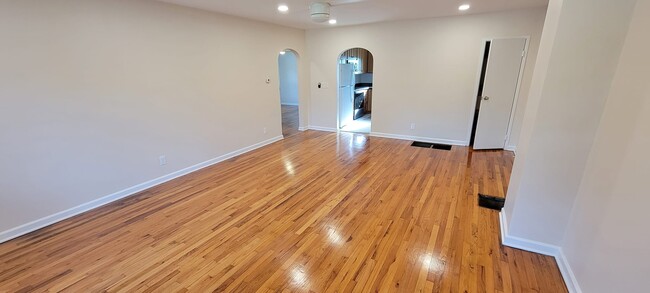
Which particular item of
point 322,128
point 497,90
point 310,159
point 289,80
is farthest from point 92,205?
point 289,80

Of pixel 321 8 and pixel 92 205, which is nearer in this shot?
pixel 92 205

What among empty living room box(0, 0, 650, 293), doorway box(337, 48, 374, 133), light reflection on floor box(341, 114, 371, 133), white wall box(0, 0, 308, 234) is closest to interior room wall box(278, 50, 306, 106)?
doorway box(337, 48, 374, 133)

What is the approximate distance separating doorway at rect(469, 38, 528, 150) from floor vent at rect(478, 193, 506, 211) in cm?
208

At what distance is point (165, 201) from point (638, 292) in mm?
3742

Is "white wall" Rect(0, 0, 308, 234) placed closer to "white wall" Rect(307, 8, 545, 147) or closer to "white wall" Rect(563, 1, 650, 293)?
"white wall" Rect(307, 8, 545, 147)

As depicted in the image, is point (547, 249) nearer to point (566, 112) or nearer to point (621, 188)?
point (621, 188)

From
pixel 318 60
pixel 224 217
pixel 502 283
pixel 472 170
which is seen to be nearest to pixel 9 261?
pixel 224 217

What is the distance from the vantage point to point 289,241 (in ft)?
7.75

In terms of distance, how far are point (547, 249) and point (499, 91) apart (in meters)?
3.26

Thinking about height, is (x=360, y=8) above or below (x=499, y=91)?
above

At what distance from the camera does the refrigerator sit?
6336mm

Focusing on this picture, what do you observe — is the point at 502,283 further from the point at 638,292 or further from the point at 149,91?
the point at 149,91

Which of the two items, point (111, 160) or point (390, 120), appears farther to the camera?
point (390, 120)

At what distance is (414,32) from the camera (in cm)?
507
